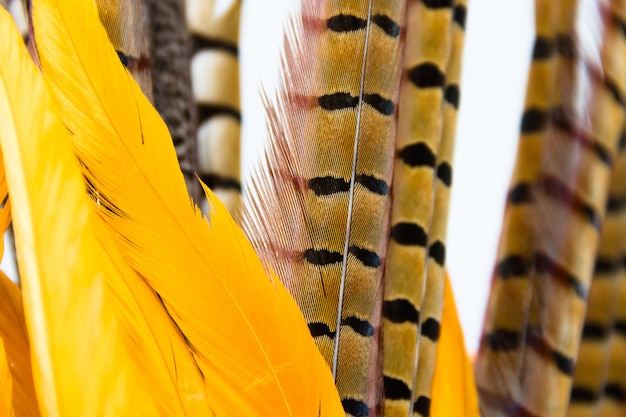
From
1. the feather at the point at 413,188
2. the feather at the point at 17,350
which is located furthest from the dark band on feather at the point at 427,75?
the feather at the point at 17,350

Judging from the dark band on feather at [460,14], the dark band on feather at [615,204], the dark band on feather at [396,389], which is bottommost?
the dark band on feather at [396,389]

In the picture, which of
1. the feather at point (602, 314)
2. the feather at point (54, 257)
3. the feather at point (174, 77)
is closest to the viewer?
the feather at point (54, 257)

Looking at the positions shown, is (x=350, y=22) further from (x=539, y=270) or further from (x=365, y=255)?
(x=539, y=270)

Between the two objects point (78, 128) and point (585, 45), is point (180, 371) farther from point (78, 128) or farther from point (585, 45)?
point (585, 45)

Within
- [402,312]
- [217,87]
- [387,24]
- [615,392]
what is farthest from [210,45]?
[615,392]

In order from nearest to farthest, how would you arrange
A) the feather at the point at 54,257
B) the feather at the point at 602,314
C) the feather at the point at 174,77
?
the feather at the point at 54,257, the feather at the point at 174,77, the feather at the point at 602,314

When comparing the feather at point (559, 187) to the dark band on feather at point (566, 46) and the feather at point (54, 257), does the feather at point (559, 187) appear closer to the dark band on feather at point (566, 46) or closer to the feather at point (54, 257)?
the dark band on feather at point (566, 46)

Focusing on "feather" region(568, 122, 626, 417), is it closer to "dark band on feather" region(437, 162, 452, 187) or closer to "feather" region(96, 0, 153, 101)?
"dark band on feather" region(437, 162, 452, 187)

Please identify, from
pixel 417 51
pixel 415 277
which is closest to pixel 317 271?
pixel 415 277
